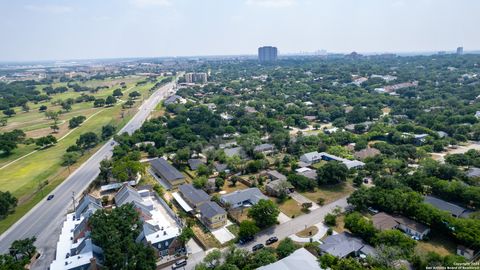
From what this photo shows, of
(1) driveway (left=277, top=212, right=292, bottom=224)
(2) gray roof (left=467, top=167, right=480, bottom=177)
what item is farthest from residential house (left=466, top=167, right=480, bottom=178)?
(1) driveway (left=277, top=212, right=292, bottom=224)

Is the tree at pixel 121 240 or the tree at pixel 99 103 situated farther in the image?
the tree at pixel 99 103

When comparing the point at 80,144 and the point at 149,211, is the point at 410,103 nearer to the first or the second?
the point at 149,211

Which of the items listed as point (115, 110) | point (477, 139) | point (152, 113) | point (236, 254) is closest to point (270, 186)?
point (236, 254)

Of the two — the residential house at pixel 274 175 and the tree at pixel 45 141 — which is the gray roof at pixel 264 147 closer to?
the residential house at pixel 274 175

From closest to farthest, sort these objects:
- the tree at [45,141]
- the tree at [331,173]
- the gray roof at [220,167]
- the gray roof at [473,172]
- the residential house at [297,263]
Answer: the residential house at [297,263] → the gray roof at [473,172] → the tree at [331,173] → the gray roof at [220,167] → the tree at [45,141]

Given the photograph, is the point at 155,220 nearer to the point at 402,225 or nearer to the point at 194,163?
the point at 194,163

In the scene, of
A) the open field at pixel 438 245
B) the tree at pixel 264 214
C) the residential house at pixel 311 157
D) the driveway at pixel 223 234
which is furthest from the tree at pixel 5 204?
the open field at pixel 438 245
